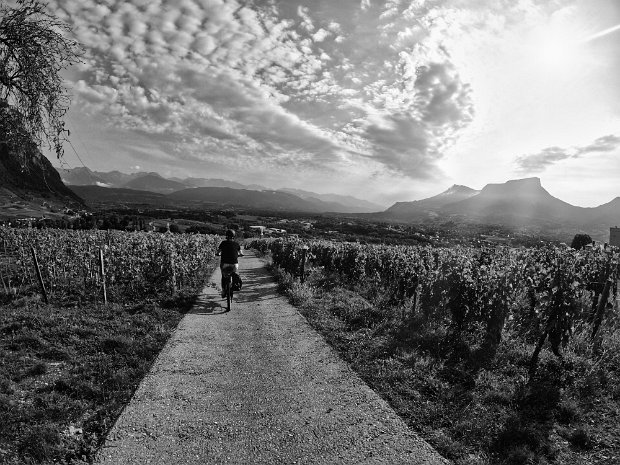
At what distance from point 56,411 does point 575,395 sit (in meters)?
8.88

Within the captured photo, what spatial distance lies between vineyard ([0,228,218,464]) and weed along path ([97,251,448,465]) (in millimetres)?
550

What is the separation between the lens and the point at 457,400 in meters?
6.19

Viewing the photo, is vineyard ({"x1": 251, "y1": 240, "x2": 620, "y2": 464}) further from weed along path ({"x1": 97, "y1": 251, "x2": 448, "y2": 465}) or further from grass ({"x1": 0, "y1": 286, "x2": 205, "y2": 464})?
grass ({"x1": 0, "y1": 286, "x2": 205, "y2": 464})

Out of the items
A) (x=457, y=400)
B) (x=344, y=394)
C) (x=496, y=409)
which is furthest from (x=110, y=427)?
(x=496, y=409)

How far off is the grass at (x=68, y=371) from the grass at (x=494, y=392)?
4.63 meters

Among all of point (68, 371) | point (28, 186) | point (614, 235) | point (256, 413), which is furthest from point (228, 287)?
point (28, 186)

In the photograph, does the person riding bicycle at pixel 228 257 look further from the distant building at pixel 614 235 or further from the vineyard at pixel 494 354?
the distant building at pixel 614 235

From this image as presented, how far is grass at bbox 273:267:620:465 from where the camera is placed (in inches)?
193

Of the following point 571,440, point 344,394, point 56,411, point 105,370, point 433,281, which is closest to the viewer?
point 571,440

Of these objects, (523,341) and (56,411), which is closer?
(56,411)

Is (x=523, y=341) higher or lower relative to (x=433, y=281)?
lower

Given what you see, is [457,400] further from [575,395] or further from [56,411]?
[56,411]

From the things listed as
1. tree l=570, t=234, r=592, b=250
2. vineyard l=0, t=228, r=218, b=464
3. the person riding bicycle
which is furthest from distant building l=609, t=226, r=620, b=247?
vineyard l=0, t=228, r=218, b=464

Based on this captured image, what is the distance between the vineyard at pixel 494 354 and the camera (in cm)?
521
